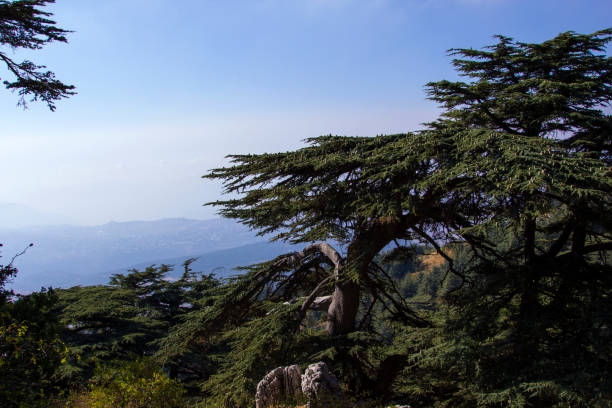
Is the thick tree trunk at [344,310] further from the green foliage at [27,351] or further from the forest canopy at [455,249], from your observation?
the green foliage at [27,351]

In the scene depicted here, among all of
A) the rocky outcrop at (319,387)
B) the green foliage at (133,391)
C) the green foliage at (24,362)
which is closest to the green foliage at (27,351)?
the green foliage at (24,362)

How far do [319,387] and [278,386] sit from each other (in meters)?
0.98

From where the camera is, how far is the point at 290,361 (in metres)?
7.82

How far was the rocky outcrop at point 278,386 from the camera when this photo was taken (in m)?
6.63

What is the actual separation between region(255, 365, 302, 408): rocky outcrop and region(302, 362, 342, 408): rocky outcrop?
0.42m

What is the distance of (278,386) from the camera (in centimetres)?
671

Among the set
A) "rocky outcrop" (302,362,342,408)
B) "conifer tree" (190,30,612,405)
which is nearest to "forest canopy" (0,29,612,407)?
"conifer tree" (190,30,612,405)

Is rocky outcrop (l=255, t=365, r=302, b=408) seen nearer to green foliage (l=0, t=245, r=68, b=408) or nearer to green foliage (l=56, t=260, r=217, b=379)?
green foliage (l=0, t=245, r=68, b=408)

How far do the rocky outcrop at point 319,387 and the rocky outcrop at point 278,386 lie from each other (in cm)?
42

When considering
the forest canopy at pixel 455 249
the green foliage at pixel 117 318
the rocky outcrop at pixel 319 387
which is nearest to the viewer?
the forest canopy at pixel 455 249

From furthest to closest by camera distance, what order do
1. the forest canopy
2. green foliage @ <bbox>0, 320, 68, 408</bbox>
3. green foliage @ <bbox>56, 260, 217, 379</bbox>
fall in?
green foliage @ <bbox>56, 260, 217, 379</bbox>
the forest canopy
green foliage @ <bbox>0, 320, 68, 408</bbox>

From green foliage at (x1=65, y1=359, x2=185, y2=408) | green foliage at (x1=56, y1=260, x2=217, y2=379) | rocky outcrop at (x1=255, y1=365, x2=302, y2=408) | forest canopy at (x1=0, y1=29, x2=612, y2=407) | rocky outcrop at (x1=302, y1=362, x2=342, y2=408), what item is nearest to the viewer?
forest canopy at (x1=0, y1=29, x2=612, y2=407)

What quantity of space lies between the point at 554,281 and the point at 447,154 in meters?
3.65

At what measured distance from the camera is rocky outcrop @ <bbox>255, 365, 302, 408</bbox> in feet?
21.8
